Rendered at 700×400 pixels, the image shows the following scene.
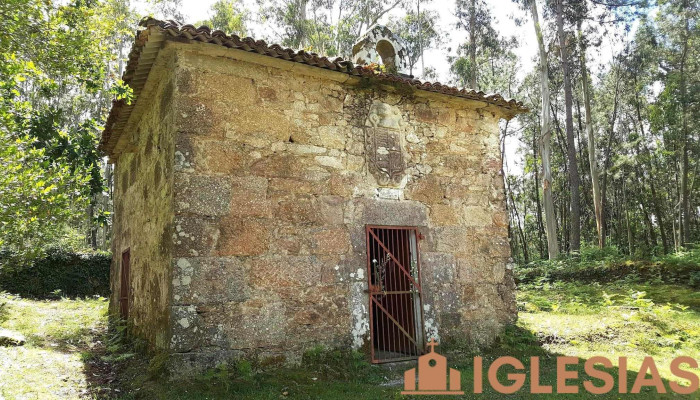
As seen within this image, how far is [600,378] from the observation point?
5.46 metres

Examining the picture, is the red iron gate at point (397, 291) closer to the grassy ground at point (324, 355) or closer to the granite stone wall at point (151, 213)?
the grassy ground at point (324, 355)

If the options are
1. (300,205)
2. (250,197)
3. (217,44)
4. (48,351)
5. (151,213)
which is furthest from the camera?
(48,351)

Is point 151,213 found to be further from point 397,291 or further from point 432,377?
point 432,377

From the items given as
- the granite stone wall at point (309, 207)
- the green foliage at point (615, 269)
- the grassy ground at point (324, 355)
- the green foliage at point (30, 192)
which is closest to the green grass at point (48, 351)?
the grassy ground at point (324, 355)

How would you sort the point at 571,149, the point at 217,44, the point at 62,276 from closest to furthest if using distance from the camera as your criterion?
the point at 217,44 < the point at 62,276 < the point at 571,149

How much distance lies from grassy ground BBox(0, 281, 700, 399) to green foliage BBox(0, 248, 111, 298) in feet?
16.1

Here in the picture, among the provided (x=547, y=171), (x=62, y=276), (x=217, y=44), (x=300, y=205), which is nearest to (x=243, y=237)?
(x=300, y=205)

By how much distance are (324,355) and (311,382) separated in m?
0.45

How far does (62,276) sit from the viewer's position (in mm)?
15445

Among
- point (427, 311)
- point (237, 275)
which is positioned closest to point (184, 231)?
point (237, 275)

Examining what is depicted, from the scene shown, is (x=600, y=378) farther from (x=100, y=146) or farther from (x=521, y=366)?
(x=100, y=146)

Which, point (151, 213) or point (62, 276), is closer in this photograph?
point (151, 213)

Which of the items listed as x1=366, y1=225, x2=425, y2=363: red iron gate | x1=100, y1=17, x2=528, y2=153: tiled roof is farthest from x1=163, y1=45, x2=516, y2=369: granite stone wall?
x1=100, y1=17, x2=528, y2=153: tiled roof

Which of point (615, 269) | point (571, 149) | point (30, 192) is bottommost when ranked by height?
point (615, 269)
